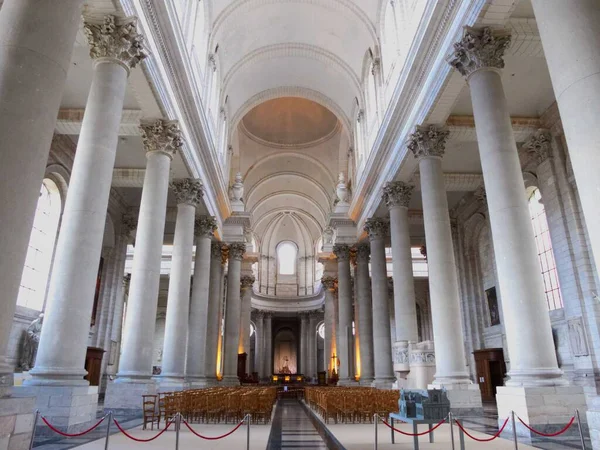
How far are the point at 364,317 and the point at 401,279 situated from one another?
838cm

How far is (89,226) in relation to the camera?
8.62m

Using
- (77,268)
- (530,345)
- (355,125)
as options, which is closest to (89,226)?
(77,268)

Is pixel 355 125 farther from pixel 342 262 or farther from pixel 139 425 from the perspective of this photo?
pixel 139 425

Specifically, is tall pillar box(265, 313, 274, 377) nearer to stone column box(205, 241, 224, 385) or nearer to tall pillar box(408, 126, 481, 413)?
stone column box(205, 241, 224, 385)

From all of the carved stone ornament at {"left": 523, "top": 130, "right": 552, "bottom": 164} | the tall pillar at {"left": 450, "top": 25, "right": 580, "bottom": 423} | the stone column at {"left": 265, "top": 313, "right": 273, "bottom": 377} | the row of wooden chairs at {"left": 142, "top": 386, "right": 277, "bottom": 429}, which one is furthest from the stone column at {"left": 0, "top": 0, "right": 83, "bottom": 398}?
the stone column at {"left": 265, "top": 313, "right": 273, "bottom": 377}

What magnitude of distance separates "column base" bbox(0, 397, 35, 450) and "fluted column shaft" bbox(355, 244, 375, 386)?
64.0 ft

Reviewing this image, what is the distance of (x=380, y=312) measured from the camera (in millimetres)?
20375

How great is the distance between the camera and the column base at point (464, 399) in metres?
11.3

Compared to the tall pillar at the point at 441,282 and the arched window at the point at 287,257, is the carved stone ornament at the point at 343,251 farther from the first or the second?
the arched window at the point at 287,257

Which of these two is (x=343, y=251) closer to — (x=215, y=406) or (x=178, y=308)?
(x=178, y=308)

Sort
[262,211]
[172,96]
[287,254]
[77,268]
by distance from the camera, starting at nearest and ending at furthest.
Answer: [77,268]
[172,96]
[262,211]
[287,254]

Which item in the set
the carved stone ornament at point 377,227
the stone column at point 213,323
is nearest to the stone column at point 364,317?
the carved stone ornament at point 377,227

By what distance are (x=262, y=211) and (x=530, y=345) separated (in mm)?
35809

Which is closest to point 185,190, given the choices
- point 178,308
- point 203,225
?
point 203,225
